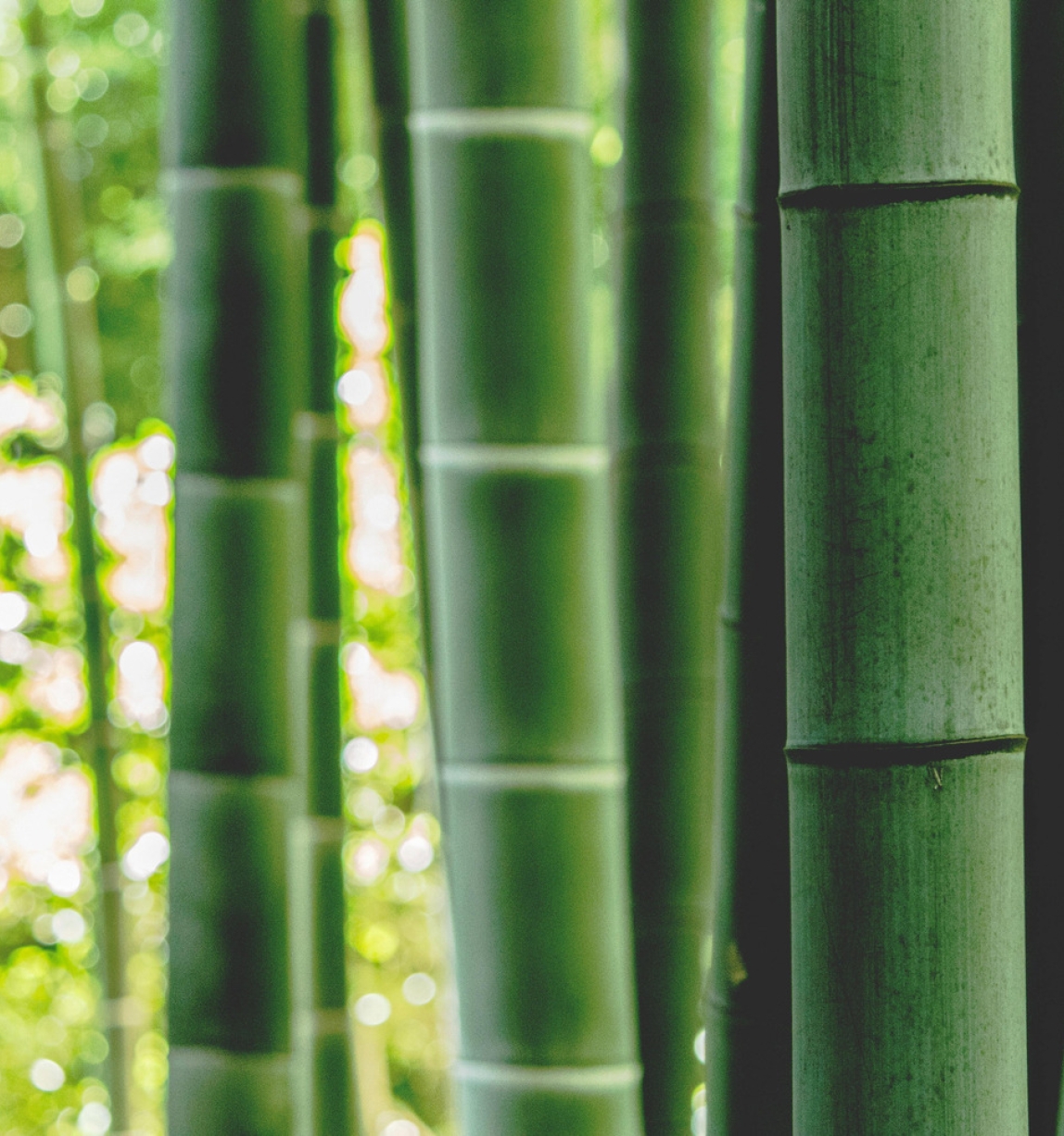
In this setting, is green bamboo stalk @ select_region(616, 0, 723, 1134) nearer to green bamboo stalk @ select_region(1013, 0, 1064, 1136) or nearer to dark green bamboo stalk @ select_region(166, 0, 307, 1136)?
dark green bamboo stalk @ select_region(166, 0, 307, 1136)

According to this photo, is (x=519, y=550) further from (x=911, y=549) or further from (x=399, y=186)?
(x=399, y=186)

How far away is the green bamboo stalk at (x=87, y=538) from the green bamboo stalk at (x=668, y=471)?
1218 millimetres

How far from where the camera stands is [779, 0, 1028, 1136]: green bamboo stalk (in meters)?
0.70

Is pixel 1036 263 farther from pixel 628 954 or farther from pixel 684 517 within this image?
pixel 684 517

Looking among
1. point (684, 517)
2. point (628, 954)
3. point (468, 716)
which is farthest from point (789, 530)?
point (684, 517)

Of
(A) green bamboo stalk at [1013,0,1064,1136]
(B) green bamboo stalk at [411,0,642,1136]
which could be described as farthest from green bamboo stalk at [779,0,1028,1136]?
(B) green bamboo stalk at [411,0,642,1136]

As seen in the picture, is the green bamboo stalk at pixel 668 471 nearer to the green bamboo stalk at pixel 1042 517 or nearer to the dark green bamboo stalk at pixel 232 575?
the dark green bamboo stalk at pixel 232 575

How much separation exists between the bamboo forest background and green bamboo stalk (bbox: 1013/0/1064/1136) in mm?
3506

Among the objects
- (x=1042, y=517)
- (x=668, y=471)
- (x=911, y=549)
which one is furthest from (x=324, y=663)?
(x=911, y=549)

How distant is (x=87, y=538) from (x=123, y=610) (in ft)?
8.07

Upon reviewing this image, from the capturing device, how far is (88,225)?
5.11 metres

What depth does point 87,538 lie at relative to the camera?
258cm

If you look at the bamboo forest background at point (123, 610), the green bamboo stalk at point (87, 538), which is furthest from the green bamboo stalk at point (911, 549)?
the bamboo forest background at point (123, 610)

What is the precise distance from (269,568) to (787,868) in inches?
26.3
